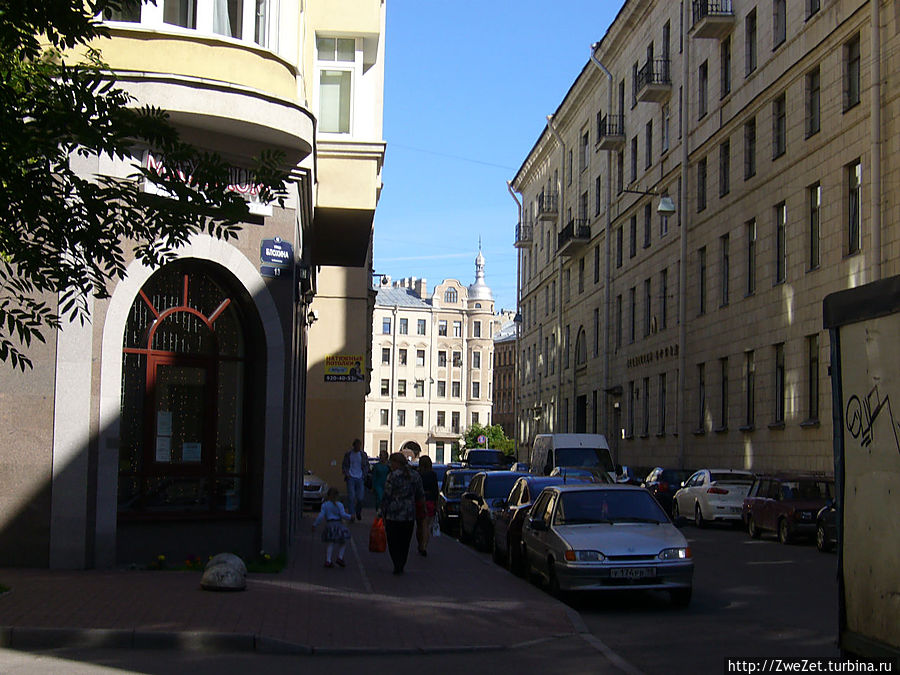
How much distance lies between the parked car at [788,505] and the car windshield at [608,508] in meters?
9.77

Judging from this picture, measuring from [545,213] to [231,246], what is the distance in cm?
5166

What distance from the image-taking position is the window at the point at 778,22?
34594mm

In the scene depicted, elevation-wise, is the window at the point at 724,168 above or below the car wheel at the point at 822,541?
above

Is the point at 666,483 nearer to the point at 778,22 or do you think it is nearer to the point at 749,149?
the point at 749,149

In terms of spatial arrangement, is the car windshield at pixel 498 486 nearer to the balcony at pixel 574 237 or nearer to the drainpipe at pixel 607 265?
the drainpipe at pixel 607 265

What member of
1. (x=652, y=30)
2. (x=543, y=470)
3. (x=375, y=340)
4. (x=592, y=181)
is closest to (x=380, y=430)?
(x=375, y=340)

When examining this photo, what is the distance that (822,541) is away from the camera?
71.8ft

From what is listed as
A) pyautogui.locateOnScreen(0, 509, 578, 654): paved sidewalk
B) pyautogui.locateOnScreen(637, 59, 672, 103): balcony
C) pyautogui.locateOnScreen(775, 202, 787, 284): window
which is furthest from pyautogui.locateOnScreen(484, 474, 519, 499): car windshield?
pyautogui.locateOnScreen(637, 59, 672, 103): balcony

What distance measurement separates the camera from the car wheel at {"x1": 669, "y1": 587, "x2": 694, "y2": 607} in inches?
535

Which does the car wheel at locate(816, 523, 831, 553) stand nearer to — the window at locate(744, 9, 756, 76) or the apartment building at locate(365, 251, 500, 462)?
the window at locate(744, 9, 756, 76)

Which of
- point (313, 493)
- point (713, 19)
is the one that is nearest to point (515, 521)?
point (313, 493)

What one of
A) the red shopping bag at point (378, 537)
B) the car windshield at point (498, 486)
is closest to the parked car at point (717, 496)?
the car windshield at point (498, 486)

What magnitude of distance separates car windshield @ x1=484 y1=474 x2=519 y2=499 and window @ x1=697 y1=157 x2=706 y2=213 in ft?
72.0

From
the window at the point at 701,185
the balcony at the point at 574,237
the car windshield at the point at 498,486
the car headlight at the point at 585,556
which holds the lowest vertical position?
the car headlight at the point at 585,556
